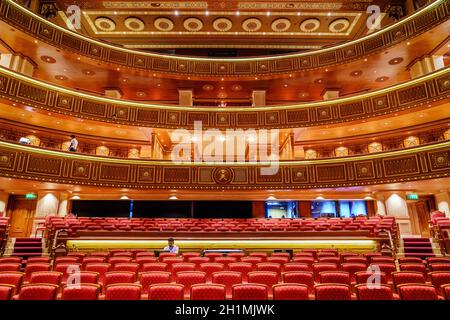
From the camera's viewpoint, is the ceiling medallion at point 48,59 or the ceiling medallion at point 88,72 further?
the ceiling medallion at point 88,72

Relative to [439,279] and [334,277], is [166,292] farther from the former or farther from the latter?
[439,279]

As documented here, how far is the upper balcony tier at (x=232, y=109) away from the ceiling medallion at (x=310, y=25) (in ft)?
17.3

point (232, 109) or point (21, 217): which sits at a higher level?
A: point (232, 109)

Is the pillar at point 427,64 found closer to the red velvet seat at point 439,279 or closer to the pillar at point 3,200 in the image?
the red velvet seat at point 439,279

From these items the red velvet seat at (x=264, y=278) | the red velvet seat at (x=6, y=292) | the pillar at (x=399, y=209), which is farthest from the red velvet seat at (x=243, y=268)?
the pillar at (x=399, y=209)

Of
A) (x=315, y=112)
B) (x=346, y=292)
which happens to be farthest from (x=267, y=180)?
(x=346, y=292)

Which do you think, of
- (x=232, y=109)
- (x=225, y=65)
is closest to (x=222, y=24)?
(x=225, y=65)

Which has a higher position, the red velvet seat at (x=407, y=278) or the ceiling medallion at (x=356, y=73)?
the ceiling medallion at (x=356, y=73)

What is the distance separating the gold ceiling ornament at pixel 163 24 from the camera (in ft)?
46.7

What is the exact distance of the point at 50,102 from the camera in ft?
33.5

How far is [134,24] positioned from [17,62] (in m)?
5.67

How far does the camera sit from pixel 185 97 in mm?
14102

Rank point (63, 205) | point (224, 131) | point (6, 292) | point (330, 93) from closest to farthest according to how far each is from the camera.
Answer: point (6, 292), point (63, 205), point (224, 131), point (330, 93)

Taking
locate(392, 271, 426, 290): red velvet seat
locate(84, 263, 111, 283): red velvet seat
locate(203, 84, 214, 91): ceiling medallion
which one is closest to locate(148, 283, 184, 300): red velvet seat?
locate(84, 263, 111, 283): red velvet seat
